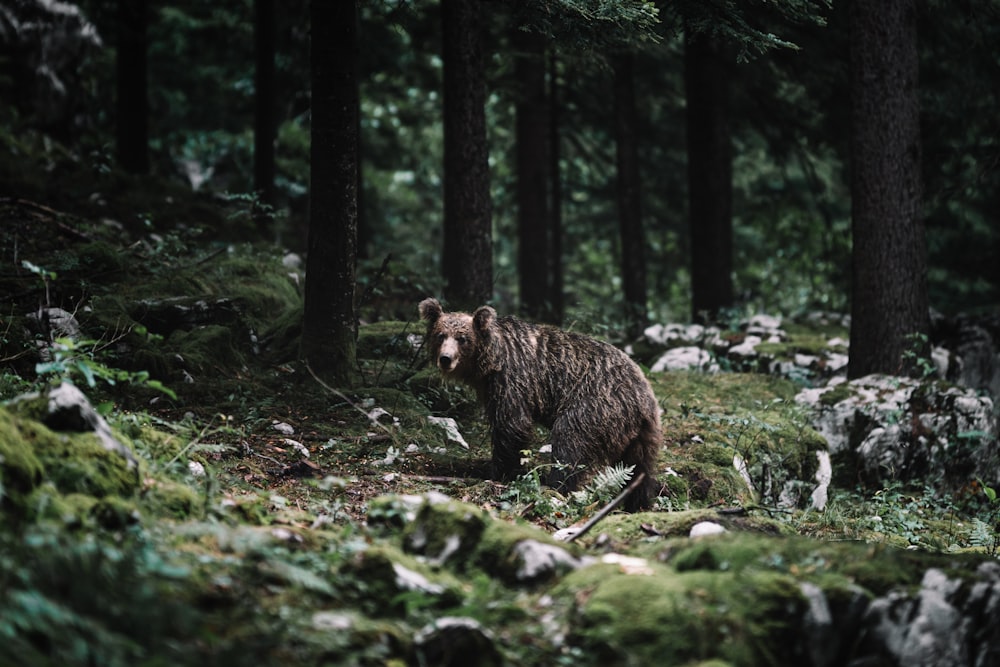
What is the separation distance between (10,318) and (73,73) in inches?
452

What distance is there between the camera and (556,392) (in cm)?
780

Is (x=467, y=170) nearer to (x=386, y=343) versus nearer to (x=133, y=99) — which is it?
(x=386, y=343)

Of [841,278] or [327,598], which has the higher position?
[841,278]

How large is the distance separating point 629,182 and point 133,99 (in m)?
9.76

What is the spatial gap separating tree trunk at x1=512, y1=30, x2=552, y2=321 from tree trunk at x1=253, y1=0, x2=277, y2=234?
4.35 metres

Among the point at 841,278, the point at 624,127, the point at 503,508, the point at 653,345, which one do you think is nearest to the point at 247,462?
the point at 503,508

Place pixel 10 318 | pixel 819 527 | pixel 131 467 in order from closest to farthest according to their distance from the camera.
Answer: pixel 131 467
pixel 819 527
pixel 10 318

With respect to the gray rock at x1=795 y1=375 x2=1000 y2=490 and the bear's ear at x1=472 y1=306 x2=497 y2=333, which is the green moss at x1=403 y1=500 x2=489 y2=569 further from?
the gray rock at x1=795 y1=375 x2=1000 y2=490

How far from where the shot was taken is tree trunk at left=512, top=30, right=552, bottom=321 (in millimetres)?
16344

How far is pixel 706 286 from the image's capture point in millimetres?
16828

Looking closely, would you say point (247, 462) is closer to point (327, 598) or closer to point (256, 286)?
point (327, 598)

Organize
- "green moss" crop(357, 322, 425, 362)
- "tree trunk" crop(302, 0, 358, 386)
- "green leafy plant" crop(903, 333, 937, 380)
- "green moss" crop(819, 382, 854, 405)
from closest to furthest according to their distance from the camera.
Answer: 1. "tree trunk" crop(302, 0, 358, 386)
2. "green moss" crop(357, 322, 425, 362)
3. "green moss" crop(819, 382, 854, 405)
4. "green leafy plant" crop(903, 333, 937, 380)

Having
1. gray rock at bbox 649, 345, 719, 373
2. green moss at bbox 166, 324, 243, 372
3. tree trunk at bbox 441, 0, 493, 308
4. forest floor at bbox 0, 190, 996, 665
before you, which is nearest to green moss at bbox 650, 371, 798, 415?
gray rock at bbox 649, 345, 719, 373

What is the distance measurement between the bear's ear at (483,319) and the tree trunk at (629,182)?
1085cm
